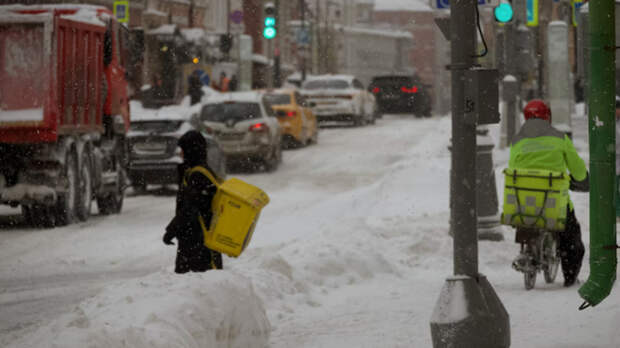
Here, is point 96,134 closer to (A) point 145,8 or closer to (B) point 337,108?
(B) point 337,108

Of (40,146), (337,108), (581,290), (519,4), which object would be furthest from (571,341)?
(337,108)

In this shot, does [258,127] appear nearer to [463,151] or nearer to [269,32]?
[269,32]

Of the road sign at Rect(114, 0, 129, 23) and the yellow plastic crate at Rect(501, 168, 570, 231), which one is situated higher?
the road sign at Rect(114, 0, 129, 23)

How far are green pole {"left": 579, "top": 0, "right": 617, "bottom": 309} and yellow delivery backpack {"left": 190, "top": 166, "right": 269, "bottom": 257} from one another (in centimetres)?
216

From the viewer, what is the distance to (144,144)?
69.9 feet

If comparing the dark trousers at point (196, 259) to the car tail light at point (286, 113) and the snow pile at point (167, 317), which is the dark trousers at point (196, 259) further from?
the car tail light at point (286, 113)

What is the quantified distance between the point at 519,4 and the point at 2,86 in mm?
7778

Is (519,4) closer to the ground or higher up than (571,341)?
higher up

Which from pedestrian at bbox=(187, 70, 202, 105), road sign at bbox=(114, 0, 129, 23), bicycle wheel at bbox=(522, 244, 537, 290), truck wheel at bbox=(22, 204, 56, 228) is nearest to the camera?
bicycle wheel at bbox=(522, 244, 537, 290)

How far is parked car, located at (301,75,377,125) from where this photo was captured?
130 ft

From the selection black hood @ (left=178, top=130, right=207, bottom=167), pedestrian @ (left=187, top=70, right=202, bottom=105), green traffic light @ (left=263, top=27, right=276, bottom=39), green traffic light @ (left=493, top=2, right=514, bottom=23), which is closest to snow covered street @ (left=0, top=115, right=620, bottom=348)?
black hood @ (left=178, top=130, right=207, bottom=167)

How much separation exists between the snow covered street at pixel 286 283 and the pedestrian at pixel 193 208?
0.82 feet

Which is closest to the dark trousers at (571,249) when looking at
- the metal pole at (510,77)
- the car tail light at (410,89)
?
the metal pole at (510,77)

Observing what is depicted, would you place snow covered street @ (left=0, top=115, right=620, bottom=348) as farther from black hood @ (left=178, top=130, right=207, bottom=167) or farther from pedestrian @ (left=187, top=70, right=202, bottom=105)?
pedestrian @ (left=187, top=70, right=202, bottom=105)
